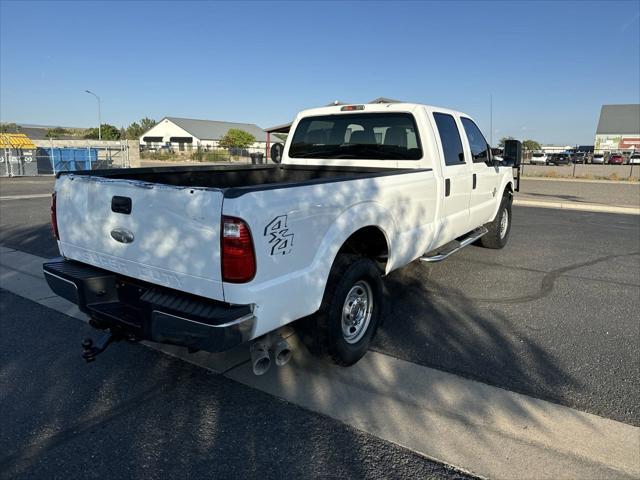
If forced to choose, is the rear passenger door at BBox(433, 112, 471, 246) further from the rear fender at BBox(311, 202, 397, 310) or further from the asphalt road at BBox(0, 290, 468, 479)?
the asphalt road at BBox(0, 290, 468, 479)

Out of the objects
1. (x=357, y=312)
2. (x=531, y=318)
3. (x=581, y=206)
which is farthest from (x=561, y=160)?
(x=357, y=312)

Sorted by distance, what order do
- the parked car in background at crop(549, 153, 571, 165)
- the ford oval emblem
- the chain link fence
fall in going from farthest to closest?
the parked car in background at crop(549, 153, 571, 165)
the chain link fence
the ford oval emblem

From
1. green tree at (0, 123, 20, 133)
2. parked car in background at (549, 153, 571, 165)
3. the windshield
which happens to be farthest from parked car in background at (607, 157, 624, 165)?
green tree at (0, 123, 20, 133)

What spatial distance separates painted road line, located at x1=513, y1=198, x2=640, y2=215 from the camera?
13680 millimetres

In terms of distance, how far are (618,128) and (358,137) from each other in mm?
92248

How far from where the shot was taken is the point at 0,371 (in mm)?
3590

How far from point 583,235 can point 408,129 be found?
20.2 feet

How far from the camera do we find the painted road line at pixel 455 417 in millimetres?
2637

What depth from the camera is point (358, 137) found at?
539 centimetres

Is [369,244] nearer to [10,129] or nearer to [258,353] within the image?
[258,353]

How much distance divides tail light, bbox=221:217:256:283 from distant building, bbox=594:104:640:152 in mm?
90791

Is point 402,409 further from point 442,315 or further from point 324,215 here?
point 442,315

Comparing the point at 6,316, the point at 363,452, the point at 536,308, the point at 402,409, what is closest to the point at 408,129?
the point at 536,308

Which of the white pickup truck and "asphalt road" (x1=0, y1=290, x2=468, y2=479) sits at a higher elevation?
the white pickup truck
